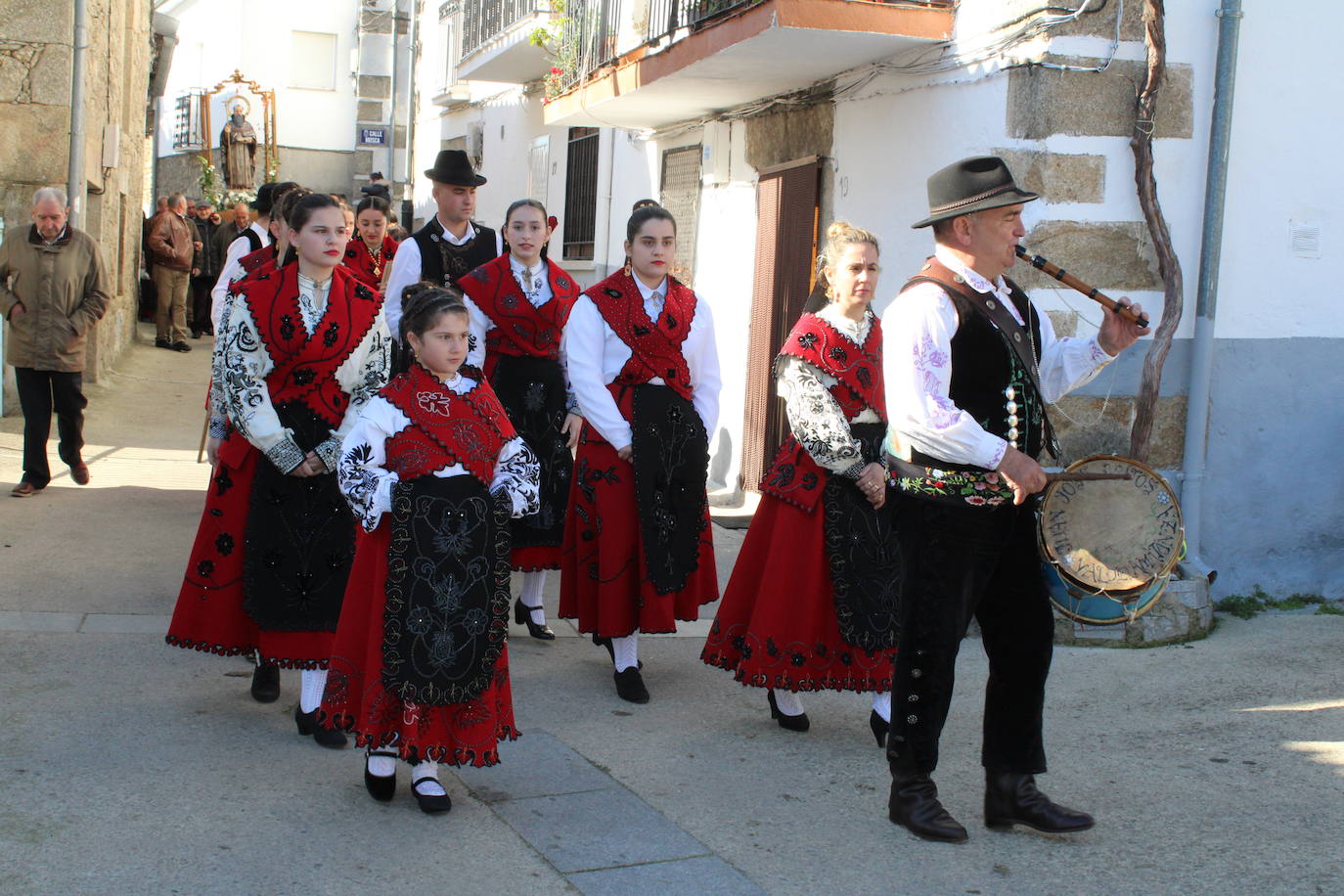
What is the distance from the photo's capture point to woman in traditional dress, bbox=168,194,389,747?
464cm


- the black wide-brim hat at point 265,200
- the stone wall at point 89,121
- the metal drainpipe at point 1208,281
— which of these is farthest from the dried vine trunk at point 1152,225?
the stone wall at point 89,121

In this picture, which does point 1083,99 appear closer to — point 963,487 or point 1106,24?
point 1106,24

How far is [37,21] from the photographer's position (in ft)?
37.3

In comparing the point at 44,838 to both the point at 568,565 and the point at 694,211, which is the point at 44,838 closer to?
the point at 568,565

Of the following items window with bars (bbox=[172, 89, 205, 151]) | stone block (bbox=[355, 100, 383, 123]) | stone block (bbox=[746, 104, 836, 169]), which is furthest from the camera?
stone block (bbox=[355, 100, 383, 123])

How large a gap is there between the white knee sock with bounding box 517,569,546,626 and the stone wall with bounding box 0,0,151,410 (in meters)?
4.70

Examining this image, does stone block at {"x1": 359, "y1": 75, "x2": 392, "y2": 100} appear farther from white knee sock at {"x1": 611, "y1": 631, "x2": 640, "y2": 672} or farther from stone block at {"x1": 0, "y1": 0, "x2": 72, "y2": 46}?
white knee sock at {"x1": 611, "y1": 631, "x2": 640, "y2": 672}

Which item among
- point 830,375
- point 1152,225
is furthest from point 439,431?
point 1152,225

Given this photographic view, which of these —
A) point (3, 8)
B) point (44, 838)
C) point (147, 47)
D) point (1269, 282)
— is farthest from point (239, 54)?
point (44, 838)

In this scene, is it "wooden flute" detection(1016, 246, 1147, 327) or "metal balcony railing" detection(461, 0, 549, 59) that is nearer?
"wooden flute" detection(1016, 246, 1147, 327)

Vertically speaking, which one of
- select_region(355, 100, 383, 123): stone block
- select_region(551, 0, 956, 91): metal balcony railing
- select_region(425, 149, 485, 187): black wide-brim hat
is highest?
select_region(355, 100, 383, 123): stone block

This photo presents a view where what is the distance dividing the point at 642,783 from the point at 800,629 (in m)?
0.80

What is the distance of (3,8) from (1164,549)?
1020cm

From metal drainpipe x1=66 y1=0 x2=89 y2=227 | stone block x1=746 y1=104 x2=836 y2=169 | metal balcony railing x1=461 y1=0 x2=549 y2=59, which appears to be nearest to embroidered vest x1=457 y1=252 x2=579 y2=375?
stone block x1=746 y1=104 x2=836 y2=169
